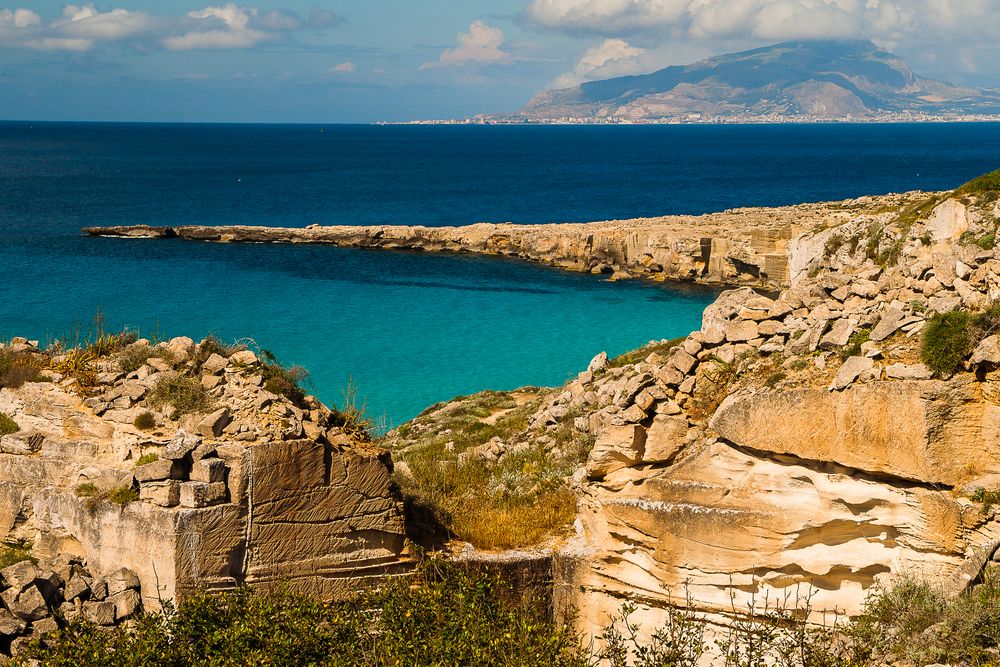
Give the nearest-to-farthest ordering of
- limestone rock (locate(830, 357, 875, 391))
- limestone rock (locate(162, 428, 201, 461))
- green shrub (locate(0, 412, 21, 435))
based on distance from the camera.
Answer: limestone rock (locate(162, 428, 201, 461)) → limestone rock (locate(830, 357, 875, 391)) → green shrub (locate(0, 412, 21, 435))

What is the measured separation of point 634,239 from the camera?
5147 centimetres

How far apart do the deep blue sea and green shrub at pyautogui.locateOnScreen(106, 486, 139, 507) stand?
17603 mm

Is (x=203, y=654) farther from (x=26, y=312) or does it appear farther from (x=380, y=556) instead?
(x=26, y=312)

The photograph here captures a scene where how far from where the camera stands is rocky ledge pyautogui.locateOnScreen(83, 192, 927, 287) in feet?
151

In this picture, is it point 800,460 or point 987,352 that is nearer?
point 987,352

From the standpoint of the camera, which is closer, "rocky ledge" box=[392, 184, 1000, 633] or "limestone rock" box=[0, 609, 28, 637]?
"limestone rock" box=[0, 609, 28, 637]

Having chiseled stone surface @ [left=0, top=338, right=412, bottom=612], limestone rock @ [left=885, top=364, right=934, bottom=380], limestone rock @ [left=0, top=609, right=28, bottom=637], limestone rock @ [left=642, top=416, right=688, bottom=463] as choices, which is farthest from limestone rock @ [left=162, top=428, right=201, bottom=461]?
limestone rock @ [left=885, top=364, right=934, bottom=380]

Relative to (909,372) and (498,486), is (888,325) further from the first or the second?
(498,486)

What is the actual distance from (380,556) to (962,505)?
617 centimetres

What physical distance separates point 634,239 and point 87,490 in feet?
142

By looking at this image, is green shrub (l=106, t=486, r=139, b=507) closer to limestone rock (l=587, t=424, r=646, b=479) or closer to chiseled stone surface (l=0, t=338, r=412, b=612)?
chiseled stone surface (l=0, t=338, r=412, b=612)

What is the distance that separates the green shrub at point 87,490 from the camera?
10.1 metres

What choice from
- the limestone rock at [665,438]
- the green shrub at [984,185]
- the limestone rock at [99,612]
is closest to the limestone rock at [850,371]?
the limestone rock at [665,438]

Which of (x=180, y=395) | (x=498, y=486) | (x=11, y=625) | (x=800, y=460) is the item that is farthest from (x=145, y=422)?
(x=800, y=460)
